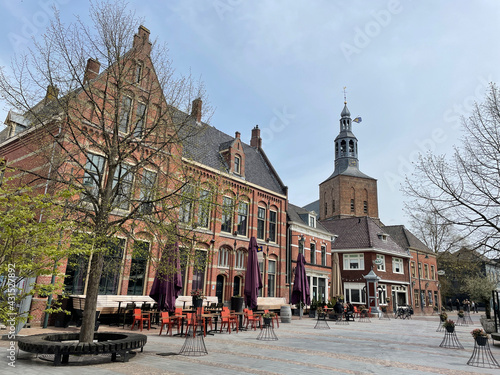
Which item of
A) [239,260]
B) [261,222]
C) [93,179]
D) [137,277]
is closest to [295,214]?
[261,222]

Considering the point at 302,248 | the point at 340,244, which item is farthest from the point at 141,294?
the point at 340,244

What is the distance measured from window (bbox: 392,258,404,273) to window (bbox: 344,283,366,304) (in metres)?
5.14

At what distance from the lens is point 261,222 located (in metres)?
26.9

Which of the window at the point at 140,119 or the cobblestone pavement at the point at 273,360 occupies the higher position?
the window at the point at 140,119

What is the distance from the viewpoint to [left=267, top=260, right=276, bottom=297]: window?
26.5 metres

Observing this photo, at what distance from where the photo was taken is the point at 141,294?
18.0 metres

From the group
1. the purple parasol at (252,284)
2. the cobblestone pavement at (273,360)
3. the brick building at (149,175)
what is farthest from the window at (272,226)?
the cobblestone pavement at (273,360)

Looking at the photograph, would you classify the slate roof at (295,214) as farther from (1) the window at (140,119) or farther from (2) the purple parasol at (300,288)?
(1) the window at (140,119)

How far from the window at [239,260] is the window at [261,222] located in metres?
2.54

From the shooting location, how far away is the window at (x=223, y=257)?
22.9 m

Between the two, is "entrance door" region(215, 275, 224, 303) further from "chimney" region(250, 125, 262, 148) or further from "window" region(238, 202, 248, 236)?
"chimney" region(250, 125, 262, 148)

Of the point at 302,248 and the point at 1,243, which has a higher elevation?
the point at 302,248

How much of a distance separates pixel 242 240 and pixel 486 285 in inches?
1320

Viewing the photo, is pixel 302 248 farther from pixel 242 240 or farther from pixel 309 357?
pixel 309 357
